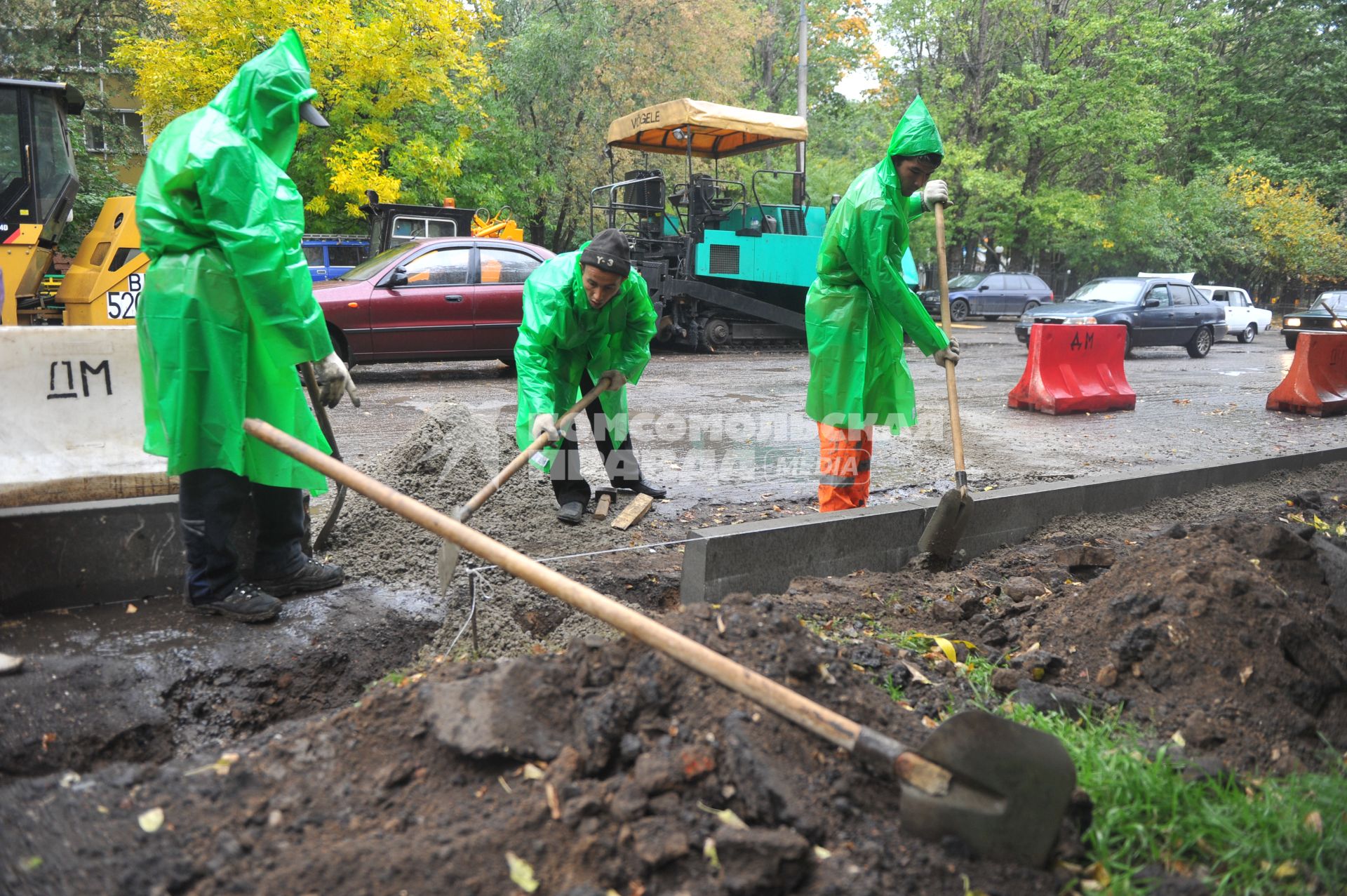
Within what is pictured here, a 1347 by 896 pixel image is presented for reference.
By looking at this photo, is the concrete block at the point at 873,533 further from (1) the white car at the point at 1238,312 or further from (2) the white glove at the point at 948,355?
(1) the white car at the point at 1238,312

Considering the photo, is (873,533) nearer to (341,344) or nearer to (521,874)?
(521,874)

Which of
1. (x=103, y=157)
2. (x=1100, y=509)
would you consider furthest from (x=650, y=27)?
(x=1100, y=509)

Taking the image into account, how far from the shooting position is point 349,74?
608 inches

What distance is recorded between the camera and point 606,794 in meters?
1.91

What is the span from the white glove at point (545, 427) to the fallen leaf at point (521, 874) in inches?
89.1

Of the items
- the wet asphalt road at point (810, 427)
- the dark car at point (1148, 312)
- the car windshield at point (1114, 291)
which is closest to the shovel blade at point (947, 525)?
the wet asphalt road at point (810, 427)

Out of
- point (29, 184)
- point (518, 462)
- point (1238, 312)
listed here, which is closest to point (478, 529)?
point (518, 462)

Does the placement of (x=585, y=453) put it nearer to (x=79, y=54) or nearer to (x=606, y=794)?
(x=606, y=794)

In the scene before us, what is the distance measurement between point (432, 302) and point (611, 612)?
28.0 feet

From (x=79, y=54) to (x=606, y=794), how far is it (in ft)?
87.0

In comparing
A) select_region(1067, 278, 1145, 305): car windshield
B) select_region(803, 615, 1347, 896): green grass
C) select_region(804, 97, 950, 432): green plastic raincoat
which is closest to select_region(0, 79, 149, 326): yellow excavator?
select_region(804, 97, 950, 432): green plastic raincoat

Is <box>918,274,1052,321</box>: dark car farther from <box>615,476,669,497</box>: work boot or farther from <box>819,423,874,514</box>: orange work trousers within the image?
<box>819,423,874,514</box>: orange work trousers

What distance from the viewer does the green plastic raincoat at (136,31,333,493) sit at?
303 cm

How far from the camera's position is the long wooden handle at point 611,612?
6.75 ft
